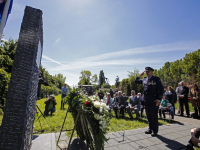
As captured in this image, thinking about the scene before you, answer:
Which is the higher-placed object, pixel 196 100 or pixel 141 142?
pixel 196 100

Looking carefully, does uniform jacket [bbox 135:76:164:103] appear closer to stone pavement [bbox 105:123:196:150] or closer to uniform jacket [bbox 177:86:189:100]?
stone pavement [bbox 105:123:196:150]

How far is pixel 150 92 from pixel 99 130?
8.68ft

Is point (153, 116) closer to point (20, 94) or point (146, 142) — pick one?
point (146, 142)

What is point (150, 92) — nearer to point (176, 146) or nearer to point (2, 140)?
point (176, 146)

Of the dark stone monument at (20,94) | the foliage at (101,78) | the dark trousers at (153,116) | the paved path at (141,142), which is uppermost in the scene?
the foliage at (101,78)

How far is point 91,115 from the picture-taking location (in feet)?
7.79

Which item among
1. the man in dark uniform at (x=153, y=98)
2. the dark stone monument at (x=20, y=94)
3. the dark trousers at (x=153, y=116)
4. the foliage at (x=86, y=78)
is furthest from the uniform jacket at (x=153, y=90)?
the foliage at (x=86, y=78)

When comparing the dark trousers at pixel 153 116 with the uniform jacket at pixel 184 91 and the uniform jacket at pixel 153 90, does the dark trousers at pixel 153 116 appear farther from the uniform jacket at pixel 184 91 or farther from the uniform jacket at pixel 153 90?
the uniform jacket at pixel 184 91

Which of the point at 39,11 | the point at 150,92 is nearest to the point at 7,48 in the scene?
the point at 39,11

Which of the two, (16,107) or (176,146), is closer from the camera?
(16,107)

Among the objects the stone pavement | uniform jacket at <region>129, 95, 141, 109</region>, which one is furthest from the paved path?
uniform jacket at <region>129, 95, 141, 109</region>

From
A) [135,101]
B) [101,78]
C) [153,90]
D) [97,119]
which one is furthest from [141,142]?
[101,78]

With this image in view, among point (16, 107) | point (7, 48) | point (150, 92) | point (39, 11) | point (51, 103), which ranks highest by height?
point (7, 48)

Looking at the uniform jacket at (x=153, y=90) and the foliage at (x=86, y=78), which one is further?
the foliage at (x=86, y=78)
